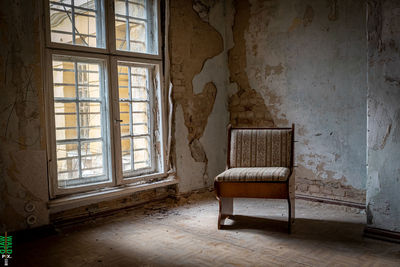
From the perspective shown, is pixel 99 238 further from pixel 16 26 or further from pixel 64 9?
pixel 64 9

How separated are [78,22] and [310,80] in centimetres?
295

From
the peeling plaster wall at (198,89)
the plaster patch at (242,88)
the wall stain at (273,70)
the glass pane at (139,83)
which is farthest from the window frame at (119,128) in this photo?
the wall stain at (273,70)

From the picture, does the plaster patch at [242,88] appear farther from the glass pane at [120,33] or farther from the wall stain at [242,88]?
the glass pane at [120,33]

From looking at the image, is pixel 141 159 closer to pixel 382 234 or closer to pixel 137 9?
pixel 137 9

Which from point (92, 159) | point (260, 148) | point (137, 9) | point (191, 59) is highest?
point (137, 9)

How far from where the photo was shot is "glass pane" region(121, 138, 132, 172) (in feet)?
15.0

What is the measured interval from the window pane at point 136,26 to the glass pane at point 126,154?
116 centimetres

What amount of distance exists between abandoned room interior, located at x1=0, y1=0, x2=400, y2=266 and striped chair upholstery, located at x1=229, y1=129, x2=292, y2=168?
0.02 meters

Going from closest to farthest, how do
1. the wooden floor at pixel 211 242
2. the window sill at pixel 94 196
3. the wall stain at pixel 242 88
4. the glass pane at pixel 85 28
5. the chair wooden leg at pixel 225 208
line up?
the wooden floor at pixel 211 242
the window sill at pixel 94 196
the chair wooden leg at pixel 225 208
the glass pane at pixel 85 28
the wall stain at pixel 242 88

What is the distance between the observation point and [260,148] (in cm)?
418

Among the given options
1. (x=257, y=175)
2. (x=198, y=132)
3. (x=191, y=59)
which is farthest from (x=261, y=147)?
(x=191, y=59)

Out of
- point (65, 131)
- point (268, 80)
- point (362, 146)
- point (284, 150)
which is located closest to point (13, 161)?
point (65, 131)

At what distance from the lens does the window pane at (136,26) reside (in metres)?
4.52

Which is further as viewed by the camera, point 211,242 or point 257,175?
point 257,175
